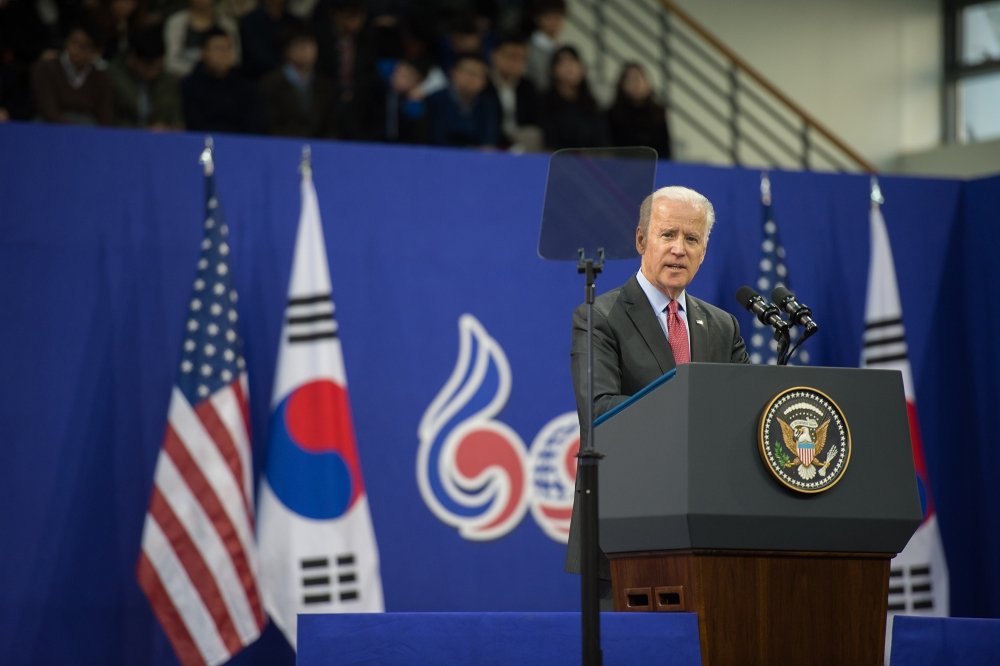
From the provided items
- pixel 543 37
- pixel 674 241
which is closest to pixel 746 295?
pixel 674 241

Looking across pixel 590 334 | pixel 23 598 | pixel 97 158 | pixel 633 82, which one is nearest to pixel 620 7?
pixel 633 82

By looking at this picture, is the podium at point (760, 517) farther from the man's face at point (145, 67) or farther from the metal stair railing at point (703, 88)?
the metal stair railing at point (703, 88)

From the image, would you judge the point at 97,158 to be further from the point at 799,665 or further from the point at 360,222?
the point at 799,665

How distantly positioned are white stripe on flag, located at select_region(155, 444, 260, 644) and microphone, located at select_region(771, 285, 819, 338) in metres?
3.15

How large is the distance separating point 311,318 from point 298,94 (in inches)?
56.0

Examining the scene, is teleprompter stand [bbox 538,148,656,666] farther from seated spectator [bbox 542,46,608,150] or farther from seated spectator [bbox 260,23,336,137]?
seated spectator [bbox 542,46,608,150]

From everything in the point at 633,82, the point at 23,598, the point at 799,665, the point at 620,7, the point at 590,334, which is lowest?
the point at 23,598

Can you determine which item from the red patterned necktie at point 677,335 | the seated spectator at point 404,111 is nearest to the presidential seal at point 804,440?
the red patterned necktie at point 677,335

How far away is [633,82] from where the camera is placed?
24.7ft

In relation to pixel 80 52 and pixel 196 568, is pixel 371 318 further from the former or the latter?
pixel 80 52

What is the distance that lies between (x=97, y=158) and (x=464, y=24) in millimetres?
2339

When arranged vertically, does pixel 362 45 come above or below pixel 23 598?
above

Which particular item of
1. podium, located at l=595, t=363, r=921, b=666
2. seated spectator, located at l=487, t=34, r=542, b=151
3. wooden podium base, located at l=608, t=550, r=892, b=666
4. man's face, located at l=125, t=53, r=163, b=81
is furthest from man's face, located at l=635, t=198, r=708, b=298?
man's face, located at l=125, t=53, r=163, b=81

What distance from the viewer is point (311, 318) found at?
5.79 meters
